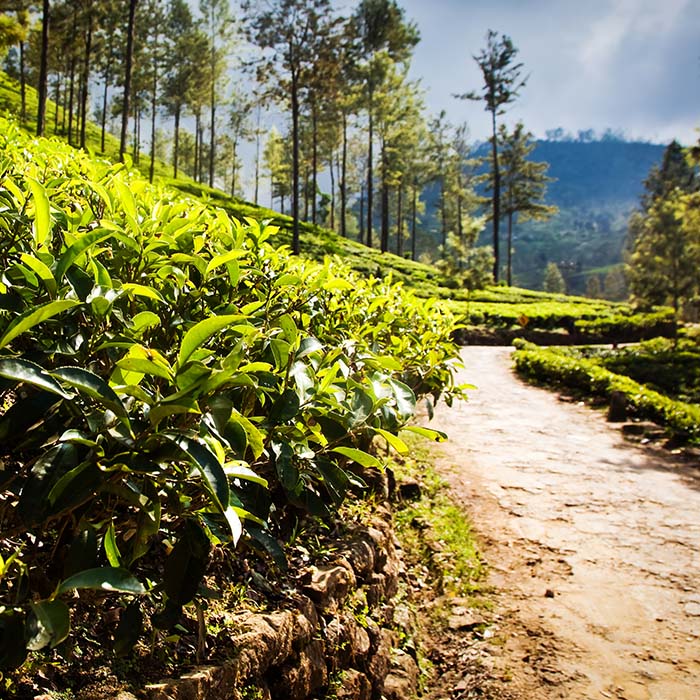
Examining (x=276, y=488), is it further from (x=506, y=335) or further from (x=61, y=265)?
(x=506, y=335)

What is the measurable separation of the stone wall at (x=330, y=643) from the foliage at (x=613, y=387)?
7023 millimetres

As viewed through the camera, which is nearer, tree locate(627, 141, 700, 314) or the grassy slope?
tree locate(627, 141, 700, 314)

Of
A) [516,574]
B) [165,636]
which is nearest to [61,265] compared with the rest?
[165,636]

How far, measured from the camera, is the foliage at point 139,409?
1.03 meters

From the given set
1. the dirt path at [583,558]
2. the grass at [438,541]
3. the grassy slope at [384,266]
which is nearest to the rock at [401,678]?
the dirt path at [583,558]

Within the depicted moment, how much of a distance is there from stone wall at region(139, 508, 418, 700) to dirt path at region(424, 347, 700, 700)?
1.62 ft

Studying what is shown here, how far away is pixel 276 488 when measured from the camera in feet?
8.28

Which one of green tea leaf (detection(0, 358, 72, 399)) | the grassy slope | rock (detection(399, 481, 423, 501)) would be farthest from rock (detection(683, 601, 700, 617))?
the grassy slope

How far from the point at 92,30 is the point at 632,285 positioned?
33999mm

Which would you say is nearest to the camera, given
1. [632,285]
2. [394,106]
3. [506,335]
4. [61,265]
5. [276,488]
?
[61,265]

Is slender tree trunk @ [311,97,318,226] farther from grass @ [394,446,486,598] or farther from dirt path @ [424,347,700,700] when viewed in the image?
grass @ [394,446,486,598]

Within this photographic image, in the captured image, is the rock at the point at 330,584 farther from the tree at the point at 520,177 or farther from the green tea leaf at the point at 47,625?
the tree at the point at 520,177

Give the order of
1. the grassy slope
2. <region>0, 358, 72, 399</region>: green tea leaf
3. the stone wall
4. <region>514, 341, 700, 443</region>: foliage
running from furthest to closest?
the grassy slope, <region>514, 341, 700, 443</region>: foliage, the stone wall, <region>0, 358, 72, 399</region>: green tea leaf

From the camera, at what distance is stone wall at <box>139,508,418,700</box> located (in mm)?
1682
